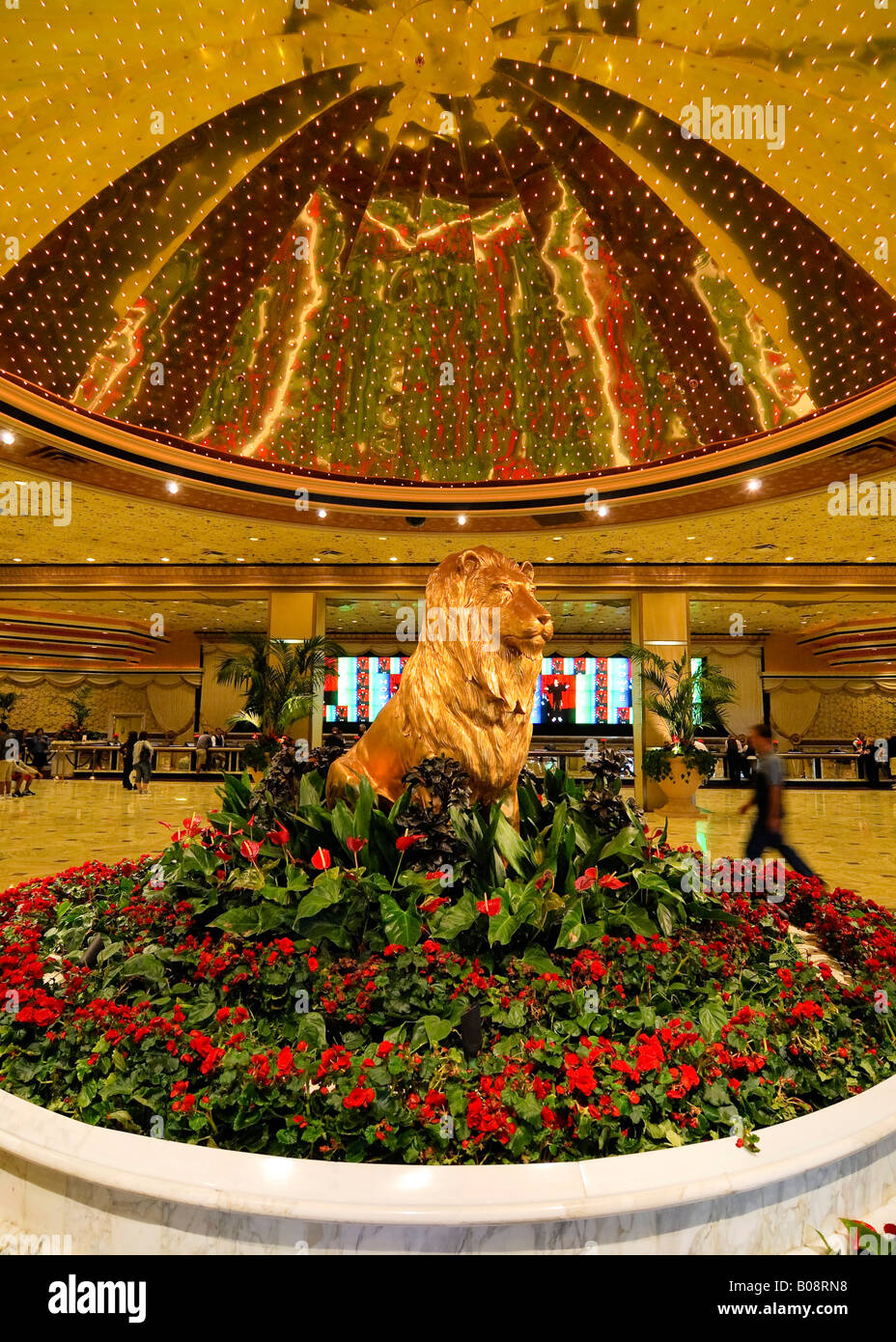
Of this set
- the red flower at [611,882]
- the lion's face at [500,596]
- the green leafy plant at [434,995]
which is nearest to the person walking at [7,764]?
the green leafy plant at [434,995]

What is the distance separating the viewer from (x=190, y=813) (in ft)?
33.4

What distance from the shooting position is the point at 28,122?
4289mm

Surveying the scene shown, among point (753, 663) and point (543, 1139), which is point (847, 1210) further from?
point (753, 663)

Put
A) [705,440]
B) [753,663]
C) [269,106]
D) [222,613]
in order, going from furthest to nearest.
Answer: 1. [753,663]
2. [222,613]
3. [705,440]
4. [269,106]

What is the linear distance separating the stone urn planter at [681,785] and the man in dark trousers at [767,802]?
21.4ft

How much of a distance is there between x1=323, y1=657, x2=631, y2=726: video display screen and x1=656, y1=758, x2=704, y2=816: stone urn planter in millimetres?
6397

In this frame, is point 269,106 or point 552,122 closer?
point 269,106

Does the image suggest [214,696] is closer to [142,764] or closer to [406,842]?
[142,764]

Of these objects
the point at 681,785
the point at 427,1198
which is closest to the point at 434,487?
the point at 681,785

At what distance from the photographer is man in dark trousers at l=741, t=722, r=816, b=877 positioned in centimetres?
499

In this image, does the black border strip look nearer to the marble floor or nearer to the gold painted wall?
the marble floor

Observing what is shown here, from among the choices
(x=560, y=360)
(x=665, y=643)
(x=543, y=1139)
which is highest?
(x=560, y=360)
